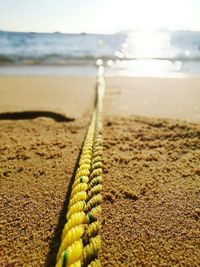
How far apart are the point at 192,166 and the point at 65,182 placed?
2.60 ft

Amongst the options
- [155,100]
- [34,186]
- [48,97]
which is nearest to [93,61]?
[48,97]

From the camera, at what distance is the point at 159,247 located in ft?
3.91

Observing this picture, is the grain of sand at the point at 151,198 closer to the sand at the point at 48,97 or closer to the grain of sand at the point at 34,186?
the grain of sand at the point at 34,186

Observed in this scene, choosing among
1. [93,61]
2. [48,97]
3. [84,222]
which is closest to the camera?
[84,222]

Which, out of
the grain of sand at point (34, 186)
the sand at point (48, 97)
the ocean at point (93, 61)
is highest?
the ocean at point (93, 61)

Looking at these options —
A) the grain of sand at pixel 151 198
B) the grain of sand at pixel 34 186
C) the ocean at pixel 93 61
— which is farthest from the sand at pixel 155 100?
the ocean at pixel 93 61

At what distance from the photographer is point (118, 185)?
163cm

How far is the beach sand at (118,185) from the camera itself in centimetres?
118

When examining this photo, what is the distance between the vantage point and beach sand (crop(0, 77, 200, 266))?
1184 mm

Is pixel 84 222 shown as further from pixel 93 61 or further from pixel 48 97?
pixel 93 61

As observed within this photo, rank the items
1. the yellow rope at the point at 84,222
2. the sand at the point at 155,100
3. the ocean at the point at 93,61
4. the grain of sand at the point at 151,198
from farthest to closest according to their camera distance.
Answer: the ocean at the point at 93,61 < the sand at the point at 155,100 < the grain of sand at the point at 151,198 < the yellow rope at the point at 84,222

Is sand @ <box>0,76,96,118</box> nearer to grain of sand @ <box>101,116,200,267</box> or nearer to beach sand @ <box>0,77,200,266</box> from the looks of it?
beach sand @ <box>0,77,200,266</box>

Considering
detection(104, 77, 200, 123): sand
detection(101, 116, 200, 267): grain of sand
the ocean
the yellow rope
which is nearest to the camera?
the yellow rope

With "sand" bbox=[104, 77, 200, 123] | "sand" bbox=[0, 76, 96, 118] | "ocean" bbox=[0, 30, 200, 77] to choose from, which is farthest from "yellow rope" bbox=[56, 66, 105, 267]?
"ocean" bbox=[0, 30, 200, 77]
